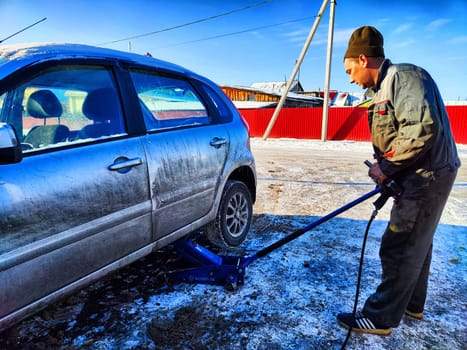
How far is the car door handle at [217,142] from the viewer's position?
9.00ft

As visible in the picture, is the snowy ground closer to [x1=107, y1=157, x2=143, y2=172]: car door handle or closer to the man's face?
[x1=107, y1=157, x2=143, y2=172]: car door handle

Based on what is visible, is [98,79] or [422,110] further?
[98,79]

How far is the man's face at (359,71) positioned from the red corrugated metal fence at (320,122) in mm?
16039

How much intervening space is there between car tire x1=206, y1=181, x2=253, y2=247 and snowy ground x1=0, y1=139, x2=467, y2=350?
0.56ft

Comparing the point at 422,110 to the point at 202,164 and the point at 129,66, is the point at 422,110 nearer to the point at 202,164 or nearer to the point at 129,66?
the point at 202,164

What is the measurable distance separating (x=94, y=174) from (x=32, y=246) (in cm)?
47

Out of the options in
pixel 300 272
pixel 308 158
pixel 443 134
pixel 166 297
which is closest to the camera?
pixel 443 134

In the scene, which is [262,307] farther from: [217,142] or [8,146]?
[8,146]

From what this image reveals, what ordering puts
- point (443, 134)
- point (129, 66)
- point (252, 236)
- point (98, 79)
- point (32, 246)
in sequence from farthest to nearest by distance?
1. point (252, 236)
2. point (129, 66)
3. point (98, 79)
4. point (443, 134)
5. point (32, 246)

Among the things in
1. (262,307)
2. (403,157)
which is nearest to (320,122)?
(262,307)

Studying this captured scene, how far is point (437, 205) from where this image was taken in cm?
187

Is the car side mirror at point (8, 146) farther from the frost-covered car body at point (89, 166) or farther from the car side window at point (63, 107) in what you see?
the car side window at point (63, 107)

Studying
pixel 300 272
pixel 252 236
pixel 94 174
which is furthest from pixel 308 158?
pixel 94 174

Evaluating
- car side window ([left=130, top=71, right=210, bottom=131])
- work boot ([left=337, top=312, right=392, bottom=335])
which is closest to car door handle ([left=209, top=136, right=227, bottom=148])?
car side window ([left=130, top=71, right=210, bottom=131])
